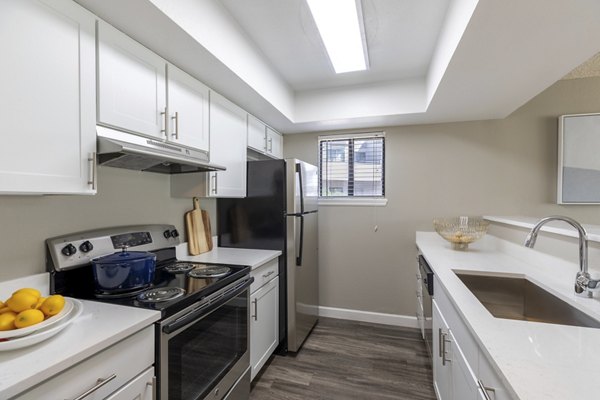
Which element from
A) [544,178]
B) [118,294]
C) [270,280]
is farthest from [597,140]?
[118,294]

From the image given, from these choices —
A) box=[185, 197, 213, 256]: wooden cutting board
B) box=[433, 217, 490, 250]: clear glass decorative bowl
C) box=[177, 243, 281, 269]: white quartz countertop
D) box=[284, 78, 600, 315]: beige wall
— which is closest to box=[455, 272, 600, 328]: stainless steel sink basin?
box=[433, 217, 490, 250]: clear glass decorative bowl

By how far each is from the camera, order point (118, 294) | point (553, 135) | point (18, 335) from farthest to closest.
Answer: point (553, 135), point (118, 294), point (18, 335)

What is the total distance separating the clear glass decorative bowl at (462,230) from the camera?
2352mm

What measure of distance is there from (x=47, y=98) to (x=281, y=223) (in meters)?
1.68

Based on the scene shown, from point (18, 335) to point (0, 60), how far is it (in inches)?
34.4

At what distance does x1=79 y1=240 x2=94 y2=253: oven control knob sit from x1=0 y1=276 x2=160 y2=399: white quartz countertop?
33 cm

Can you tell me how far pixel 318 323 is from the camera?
10.2 ft

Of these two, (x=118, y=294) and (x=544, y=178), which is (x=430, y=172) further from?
(x=118, y=294)

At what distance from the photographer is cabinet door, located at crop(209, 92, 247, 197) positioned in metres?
2.03

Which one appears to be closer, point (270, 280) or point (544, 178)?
point (270, 280)

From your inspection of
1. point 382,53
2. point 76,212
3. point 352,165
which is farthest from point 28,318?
point 352,165

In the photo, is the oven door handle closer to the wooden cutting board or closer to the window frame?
the wooden cutting board

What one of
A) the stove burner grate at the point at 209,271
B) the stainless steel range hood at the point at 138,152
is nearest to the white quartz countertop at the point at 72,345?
the stove burner grate at the point at 209,271

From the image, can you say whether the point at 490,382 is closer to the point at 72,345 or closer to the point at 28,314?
the point at 72,345
